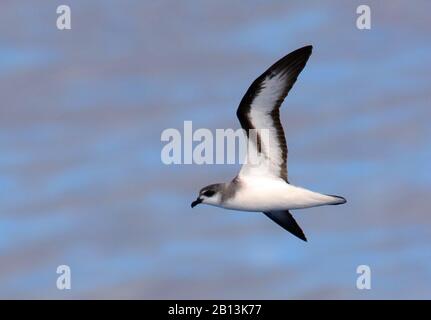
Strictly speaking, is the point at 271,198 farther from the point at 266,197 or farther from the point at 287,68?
the point at 287,68

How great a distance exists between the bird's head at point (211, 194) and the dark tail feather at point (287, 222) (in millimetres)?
2998

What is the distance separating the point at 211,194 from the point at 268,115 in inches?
107

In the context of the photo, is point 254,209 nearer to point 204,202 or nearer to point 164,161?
point 204,202

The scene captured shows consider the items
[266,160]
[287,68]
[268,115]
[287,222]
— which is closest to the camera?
[287,68]

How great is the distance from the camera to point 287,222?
31625mm

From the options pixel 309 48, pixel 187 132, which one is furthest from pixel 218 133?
pixel 309 48

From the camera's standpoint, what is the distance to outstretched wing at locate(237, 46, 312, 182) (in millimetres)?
28328

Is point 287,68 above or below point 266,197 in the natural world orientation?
above

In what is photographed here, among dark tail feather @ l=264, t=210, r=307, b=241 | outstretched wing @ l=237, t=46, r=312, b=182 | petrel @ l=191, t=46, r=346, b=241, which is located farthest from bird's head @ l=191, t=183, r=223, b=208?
dark tail feather @ l=264, t=210, r=307, b=241

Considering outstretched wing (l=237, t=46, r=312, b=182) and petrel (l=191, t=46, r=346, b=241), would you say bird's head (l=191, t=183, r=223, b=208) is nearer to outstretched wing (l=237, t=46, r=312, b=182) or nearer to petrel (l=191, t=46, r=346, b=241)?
petrel (l=191, t=46, r=346, b=241)

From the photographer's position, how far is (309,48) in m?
28.4

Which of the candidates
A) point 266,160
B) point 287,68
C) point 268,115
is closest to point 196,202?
point 266,160

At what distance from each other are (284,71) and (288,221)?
5.35 meters

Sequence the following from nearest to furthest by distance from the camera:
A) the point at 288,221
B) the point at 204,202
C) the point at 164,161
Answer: the point at 164,161, the point at 204,202, the point at 288,221
